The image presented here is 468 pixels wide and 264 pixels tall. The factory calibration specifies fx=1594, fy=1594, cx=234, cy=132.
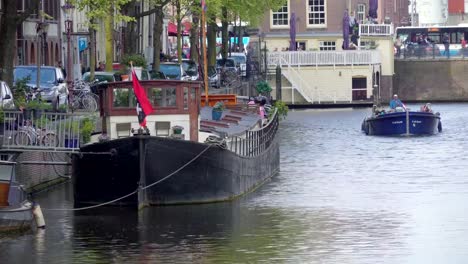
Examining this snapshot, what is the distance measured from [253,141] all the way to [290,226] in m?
9.10

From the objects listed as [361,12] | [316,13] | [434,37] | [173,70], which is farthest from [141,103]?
[434,37]

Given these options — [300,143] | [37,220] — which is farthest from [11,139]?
[300,143]

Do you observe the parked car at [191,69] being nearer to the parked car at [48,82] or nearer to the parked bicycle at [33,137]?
the parked car at [48,82]

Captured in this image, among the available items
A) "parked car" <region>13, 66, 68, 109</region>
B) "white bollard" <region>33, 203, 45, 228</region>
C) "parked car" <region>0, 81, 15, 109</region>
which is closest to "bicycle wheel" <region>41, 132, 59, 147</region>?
"white bollard" <region>33, 203, 45, 228</region>

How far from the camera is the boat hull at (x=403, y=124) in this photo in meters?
72.6

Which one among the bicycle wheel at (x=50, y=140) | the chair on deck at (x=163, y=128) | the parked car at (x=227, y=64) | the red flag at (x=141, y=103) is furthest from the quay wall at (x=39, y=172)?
the parked car at (x=227, y=64)

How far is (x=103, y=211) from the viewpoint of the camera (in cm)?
3538

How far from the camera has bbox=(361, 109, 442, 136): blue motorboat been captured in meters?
72.6

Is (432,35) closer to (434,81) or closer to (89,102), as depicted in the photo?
(434,81)

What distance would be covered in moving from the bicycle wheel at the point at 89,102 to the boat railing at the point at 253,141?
19.6 feet

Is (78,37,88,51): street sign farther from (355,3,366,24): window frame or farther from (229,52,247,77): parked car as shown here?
(355,3,366,24): window frame

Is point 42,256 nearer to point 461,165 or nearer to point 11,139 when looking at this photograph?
point 11,139

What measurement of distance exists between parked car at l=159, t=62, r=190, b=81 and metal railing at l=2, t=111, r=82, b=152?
3148cm

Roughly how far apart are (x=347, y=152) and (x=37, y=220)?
3042cm
